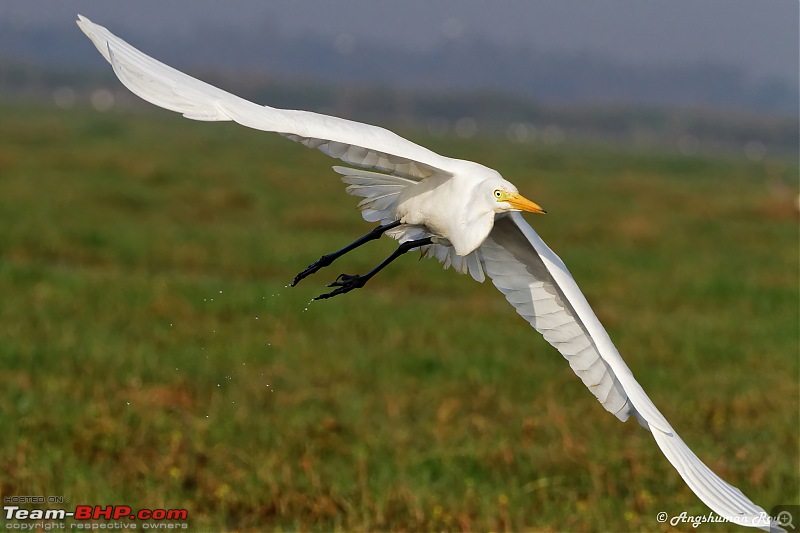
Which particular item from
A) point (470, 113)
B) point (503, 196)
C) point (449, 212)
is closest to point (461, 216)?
point (449, 212)

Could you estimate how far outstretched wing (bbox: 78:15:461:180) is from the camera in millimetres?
4047

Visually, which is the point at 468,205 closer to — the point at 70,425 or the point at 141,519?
the point at 141,519

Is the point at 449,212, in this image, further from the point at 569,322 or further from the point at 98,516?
the point at 98,516

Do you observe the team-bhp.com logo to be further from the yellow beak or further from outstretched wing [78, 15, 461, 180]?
the yellow beak

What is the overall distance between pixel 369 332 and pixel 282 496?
5.37 m

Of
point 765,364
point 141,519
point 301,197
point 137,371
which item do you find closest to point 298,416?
point 137,371

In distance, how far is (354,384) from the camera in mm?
9562

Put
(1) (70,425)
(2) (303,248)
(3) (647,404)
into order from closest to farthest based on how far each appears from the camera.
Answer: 1. (3) (647,404)
2. (1) (70,425)
3. (2) (303,248)

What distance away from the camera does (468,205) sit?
13.9ft
